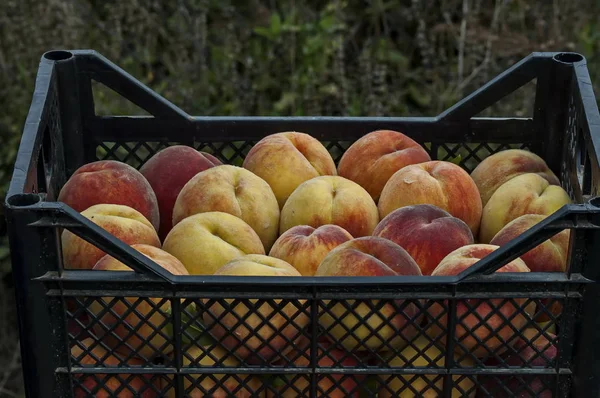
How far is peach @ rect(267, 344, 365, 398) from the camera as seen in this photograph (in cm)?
122

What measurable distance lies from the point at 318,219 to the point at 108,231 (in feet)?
1.06

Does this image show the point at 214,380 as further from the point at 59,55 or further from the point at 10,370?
the point at 10,370

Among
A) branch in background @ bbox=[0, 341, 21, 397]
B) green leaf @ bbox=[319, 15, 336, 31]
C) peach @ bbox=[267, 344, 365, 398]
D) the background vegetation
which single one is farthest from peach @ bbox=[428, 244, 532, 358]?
green leaf @ bbox=[319, 15, 336, 31]

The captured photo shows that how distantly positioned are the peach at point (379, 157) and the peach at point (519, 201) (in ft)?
0.49

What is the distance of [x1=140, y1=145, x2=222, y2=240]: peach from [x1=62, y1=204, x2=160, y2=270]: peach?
143 mm

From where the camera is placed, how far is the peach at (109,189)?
1.52 m

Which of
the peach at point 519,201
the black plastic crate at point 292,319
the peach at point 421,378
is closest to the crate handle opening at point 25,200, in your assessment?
the black plastic crate at point 292,319

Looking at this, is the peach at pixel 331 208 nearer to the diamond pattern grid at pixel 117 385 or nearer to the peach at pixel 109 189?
the peach at pixel 109 189

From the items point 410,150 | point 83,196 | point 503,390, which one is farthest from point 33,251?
point 410,150

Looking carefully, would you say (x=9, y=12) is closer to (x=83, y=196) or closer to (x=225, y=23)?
(x=225, y=23)

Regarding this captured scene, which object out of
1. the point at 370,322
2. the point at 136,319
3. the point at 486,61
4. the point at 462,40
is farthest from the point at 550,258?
the point at 462,40

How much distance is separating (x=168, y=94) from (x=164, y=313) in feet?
7.17

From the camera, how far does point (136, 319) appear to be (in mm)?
1264

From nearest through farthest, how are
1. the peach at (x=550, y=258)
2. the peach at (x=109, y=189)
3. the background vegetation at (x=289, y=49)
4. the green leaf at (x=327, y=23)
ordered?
the peach at (x=550, y=258)
the peach at (x=109, y=189)
the background vegetation at (x=289, y=49)
the green leaf at (x=327, y=23)
